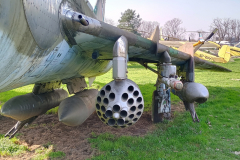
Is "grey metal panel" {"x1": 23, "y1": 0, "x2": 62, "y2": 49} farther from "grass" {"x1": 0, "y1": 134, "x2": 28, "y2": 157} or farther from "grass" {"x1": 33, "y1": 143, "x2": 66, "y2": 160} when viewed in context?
"grass" {"x1": 0, "y1": 134, "x2": 28, "y2": 157}

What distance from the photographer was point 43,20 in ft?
8.20

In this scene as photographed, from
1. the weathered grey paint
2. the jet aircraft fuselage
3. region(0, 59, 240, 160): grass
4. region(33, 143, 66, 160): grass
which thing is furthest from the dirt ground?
the jet aircraft fuselage

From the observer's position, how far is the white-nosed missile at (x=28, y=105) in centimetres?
461

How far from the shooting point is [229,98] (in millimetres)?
9156

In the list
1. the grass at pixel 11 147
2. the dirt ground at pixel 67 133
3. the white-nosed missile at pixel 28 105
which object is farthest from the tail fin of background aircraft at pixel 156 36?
the grass at pixel 11 147

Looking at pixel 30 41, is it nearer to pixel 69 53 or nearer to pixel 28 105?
pixel 69 53

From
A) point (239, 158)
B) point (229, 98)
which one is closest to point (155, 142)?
point (239, 158)

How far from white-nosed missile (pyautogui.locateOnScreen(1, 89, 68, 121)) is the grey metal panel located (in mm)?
2623

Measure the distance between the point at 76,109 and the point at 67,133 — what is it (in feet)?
4.07

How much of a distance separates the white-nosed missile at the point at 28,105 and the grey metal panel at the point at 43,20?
262 cm

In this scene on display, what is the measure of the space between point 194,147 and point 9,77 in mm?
3892

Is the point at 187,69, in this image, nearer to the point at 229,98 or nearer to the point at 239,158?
the point at 239,158

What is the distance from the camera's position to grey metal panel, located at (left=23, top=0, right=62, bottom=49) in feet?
7.36

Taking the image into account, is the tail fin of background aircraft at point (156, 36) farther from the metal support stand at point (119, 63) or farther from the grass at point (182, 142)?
the grass at point (182, 142)
